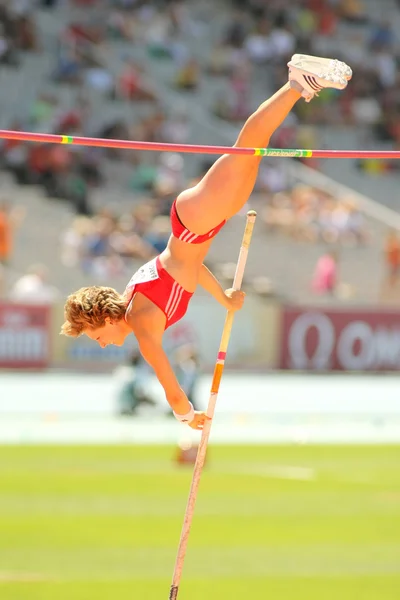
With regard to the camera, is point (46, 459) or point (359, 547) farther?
point (46, 459)

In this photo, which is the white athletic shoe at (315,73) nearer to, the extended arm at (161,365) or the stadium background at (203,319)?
the extended arm at (161,365)

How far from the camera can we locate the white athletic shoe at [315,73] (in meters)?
7.48

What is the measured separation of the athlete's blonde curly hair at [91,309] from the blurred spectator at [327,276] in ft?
52.8

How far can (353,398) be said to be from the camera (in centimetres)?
1964

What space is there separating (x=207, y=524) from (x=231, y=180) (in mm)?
5076

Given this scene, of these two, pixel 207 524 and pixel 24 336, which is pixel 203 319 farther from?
pixel 207 524

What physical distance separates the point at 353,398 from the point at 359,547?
8.60 m

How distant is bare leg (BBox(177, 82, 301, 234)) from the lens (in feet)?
24.6

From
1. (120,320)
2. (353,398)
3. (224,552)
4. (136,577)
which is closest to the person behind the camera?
(120,320)

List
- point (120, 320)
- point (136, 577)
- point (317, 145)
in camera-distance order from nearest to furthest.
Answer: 1. point (120, 320)
2. point (136, 577)
3. point (317, 145)

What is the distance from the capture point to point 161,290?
7.39 metres

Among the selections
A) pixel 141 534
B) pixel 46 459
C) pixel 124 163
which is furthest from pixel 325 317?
pixel 141 534

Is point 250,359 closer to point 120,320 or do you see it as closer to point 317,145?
point 317,145

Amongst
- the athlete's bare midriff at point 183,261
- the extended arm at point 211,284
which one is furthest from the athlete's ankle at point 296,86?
the extended arm at point 211,284
